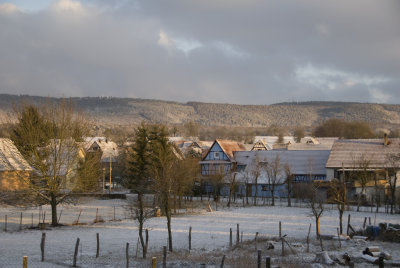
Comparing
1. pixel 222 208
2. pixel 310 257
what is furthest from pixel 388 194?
pixel 310 257

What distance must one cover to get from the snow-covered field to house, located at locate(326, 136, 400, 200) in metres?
10.6

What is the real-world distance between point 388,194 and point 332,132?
5166 inches

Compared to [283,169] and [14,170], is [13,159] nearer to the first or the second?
[14,170]

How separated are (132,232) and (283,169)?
34295 millimetres

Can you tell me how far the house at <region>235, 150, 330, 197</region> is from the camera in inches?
2438

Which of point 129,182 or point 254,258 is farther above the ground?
point 129,182

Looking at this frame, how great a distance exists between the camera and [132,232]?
3238 cm

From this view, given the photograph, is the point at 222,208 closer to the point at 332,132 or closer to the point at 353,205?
the point at 353,205

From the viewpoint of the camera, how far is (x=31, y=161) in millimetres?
36219

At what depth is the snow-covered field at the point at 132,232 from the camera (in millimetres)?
23913

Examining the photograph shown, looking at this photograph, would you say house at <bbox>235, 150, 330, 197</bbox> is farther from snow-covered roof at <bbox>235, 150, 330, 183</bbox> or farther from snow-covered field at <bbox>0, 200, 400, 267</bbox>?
snow-covered field at <bbox>0, 200, 400, 267</bbox>

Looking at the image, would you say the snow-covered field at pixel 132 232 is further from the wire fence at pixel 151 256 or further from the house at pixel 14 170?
the house at pixel 14 170

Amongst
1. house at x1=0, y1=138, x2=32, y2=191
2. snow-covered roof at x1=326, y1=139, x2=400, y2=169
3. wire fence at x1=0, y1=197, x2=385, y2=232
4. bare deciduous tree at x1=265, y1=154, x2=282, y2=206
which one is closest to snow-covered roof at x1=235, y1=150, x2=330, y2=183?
bare deciduous tree at x1=265, y1=154, x2=282, y2=206

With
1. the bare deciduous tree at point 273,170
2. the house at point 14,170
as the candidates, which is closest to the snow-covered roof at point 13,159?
the house at point 14,170
